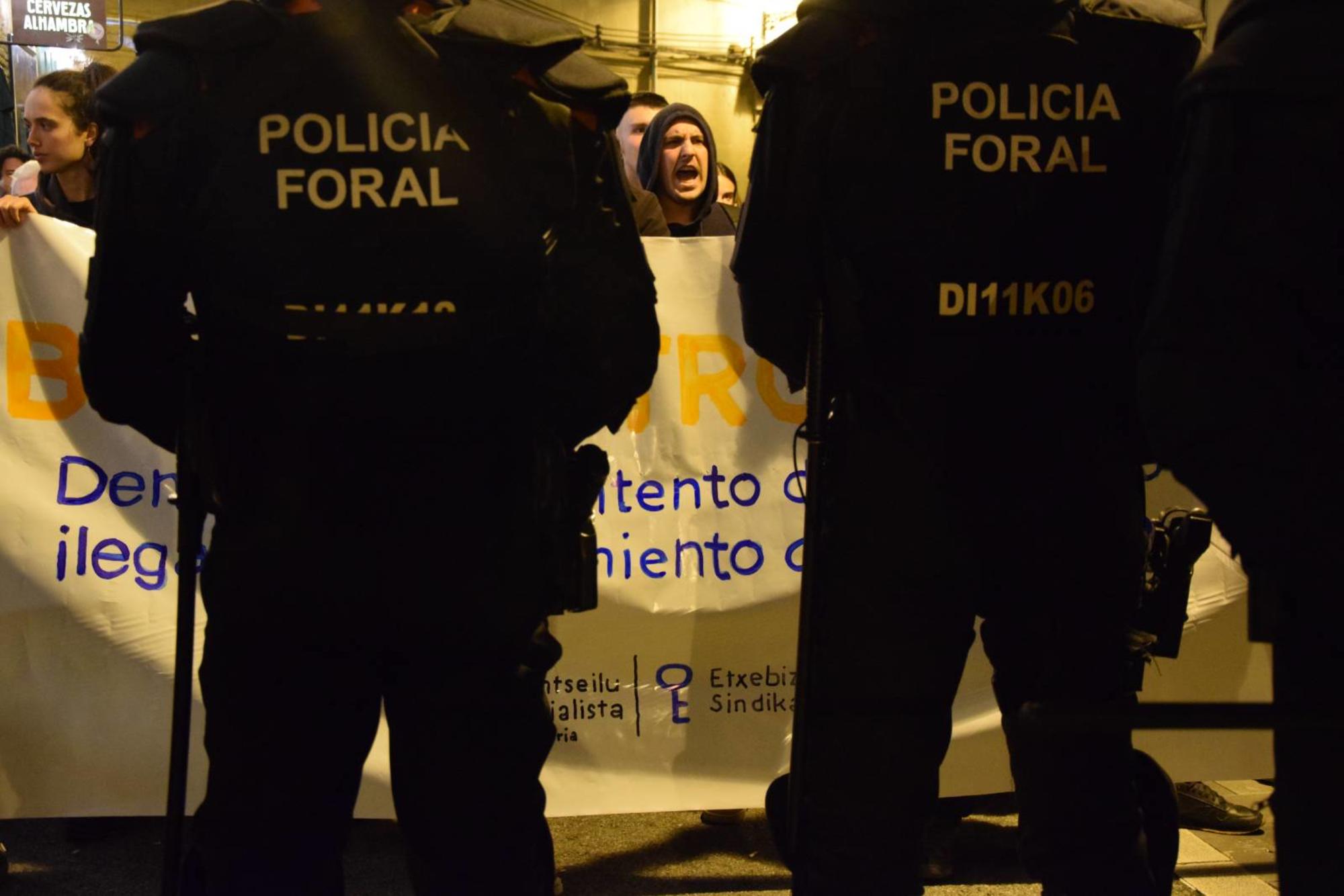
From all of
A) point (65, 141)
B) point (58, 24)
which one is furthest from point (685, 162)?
point (58, 24)

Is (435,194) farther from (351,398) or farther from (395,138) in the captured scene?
(351,398)

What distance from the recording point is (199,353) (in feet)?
7.16

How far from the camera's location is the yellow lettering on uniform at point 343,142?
2.05 metres

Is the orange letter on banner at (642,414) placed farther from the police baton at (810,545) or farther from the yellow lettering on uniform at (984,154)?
the yellow lettering on uniform at (984,154)

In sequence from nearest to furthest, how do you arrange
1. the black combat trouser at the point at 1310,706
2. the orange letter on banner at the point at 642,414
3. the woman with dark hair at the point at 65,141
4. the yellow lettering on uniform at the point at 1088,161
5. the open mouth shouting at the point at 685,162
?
1. the black combat trouser at the point at 1310,706
2. the yellow lettering on uniform at the point at 1088,161
3. the orange letter on banner at the point at 642,414
4. the woman with dark hair at the point at 65,141
5. the open mouth shouting at the point at 685,162

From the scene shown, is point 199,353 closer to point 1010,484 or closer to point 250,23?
point 250,23

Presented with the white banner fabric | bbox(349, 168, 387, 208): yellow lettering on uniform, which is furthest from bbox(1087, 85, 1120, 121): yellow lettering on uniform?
the white banner fabric

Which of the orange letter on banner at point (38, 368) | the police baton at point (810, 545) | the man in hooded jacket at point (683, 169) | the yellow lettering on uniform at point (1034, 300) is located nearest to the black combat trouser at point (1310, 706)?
the yellow lettering on uniform at point (1034, 300)

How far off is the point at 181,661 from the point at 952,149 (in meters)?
1.57

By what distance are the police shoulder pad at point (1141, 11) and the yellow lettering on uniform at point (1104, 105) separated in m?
0.12

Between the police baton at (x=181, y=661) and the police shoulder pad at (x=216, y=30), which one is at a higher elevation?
the police shoulder pad at (x=216, y=30)

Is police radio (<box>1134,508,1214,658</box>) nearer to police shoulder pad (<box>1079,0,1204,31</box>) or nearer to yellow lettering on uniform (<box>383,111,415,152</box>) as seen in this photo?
police shoulder pad (<box>1079,0,1204,31</box>)

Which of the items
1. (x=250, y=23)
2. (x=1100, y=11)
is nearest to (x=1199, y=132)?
(x=1100, y=11)

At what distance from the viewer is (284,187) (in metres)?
2.04
